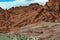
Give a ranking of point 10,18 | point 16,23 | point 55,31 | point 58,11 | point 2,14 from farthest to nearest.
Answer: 1. point 2,14
2. point 10,18
3. point 16,23
4. point 58,11
5. point 55,31

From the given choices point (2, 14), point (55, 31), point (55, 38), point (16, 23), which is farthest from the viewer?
point (2, 14)

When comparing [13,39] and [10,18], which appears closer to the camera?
[13,39]

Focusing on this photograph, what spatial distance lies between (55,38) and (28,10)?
581 inches

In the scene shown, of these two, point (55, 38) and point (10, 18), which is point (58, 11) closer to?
point (10, 18)

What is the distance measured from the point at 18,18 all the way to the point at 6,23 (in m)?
1.52

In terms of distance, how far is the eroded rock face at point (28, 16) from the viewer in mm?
23422

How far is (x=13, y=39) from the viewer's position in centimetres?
1458

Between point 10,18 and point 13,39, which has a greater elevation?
point 13,39

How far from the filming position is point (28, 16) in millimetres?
26047

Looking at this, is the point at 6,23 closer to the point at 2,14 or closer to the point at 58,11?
the point at 2,14

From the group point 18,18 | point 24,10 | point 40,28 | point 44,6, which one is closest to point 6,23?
point 18,18

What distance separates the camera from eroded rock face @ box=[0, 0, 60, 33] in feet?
→ 76.8

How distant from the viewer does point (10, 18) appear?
94.0 feet

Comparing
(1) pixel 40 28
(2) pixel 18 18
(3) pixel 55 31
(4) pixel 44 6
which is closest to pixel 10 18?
(2) pixel 18 18
